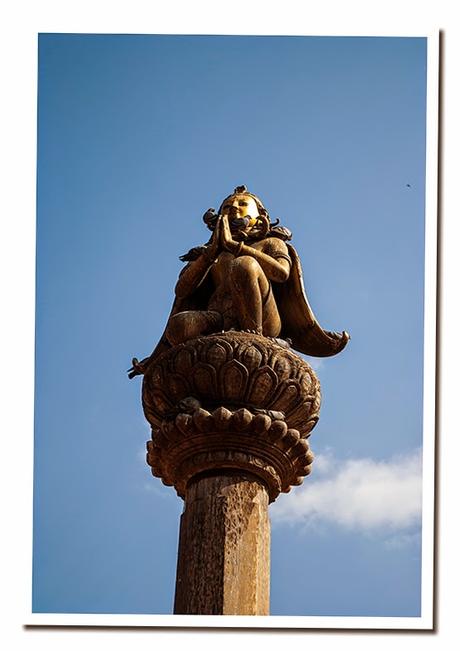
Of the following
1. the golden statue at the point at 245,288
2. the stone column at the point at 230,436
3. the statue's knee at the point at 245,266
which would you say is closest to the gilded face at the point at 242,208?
the golden statue at the point at 245,288

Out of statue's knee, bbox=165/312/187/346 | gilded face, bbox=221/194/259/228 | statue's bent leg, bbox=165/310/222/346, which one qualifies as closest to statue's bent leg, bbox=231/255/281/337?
statue's bent leg, bbox=165/310/222/346

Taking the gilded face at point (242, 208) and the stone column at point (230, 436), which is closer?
the stone column at point (230, 436)

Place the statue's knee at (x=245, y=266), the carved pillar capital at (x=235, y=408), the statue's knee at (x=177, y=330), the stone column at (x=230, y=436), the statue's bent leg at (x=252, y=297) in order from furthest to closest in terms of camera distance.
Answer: the statue's knee at (x=245, y=266), the statue's bent leg at (x=252, y=297), the statue's knee at (x=177, y=330), the carved pillar capital at (x=235, y=408), the stone column at (x=230, y=436)

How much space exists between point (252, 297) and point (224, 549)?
2554 mm

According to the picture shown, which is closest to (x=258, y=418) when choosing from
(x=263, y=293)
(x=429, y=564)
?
(x=263, y=293)

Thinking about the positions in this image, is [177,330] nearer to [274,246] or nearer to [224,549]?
[274,246]

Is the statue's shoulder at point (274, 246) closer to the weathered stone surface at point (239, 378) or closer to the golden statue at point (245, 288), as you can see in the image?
the golden statue at point (245, 288)

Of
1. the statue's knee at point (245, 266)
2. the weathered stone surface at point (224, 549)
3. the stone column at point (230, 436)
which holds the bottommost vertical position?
the weathered stone surface at point (224, 549)

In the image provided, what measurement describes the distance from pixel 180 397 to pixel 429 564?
3.20 meters

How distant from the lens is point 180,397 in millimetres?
14289

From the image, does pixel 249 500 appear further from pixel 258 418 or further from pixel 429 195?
pixel 429 195

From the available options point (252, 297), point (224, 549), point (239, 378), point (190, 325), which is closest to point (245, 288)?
point (252, 297)

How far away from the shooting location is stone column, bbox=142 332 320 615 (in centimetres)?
1358

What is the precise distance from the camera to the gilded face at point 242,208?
15.9 meters
